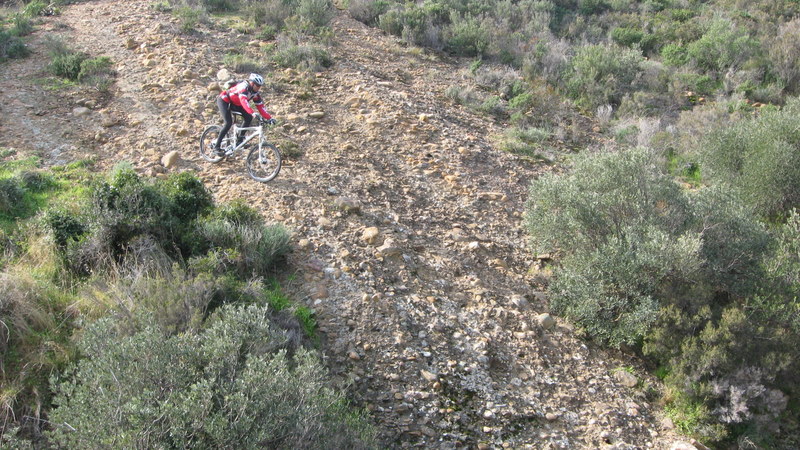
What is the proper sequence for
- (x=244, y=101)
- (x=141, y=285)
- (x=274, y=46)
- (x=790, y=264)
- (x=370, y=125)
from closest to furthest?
(x=141, y=285) → (x=790, y=264) → (x=244, y=101) → (x=370, y=125) → (x=274, y=46)

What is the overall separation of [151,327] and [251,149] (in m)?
4.32

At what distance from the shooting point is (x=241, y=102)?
25.9 feet

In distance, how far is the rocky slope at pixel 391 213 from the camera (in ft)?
17.5

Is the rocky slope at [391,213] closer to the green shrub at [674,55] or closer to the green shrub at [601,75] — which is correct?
the green shrub at [601,75]

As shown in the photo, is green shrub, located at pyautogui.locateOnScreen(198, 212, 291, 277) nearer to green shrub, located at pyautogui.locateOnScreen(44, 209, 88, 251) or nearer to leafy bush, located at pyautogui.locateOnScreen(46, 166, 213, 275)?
leafy bush, located at pyautogui.locateOnScreen(46, 166, 213, 275)

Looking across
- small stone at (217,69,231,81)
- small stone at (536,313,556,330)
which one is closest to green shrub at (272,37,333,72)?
small stone at (217,69,231,81)

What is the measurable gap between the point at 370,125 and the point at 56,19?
8605 mm

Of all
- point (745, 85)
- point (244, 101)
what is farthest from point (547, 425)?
point (745, 85)

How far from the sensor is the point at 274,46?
38.5 ft

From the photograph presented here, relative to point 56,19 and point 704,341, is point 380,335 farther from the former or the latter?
point 56,19

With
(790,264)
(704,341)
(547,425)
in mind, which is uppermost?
(790,264)

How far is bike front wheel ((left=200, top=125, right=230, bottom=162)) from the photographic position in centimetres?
821

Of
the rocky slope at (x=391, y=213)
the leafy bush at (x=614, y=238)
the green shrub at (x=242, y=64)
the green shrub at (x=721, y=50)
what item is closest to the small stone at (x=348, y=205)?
the rocky slope at (x=391, y=213)

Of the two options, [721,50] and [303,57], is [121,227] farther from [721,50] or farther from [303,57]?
[721,50]
